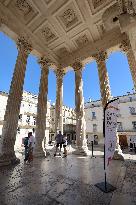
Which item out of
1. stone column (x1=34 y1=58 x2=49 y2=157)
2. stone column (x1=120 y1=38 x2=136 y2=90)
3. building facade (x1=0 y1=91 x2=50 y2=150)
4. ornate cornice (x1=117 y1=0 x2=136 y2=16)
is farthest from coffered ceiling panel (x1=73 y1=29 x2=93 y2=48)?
building facade (x1=0 y1=91 x2=50 y2=150)

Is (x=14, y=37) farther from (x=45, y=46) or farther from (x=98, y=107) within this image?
(x=98, y=107)

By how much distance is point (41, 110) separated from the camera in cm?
1212

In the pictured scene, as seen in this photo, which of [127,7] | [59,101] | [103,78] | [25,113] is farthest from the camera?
[25,113]

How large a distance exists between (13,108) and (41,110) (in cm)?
315

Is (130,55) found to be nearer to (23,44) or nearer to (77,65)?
(77,65)

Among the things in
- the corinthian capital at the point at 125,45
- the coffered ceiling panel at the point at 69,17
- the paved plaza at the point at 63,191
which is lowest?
the paved plaza at the point at 63,191

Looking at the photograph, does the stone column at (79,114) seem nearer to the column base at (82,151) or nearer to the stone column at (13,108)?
the column base at (82,151)

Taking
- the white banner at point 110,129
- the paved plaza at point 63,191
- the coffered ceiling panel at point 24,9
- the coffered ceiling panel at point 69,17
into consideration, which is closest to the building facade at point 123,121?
the coffered ceiling panel at point 69,17

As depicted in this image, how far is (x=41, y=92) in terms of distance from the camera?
12.7m

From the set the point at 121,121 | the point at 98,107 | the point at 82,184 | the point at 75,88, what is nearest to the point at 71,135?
the point at 98,107

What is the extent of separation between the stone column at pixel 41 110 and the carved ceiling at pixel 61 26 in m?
1.60

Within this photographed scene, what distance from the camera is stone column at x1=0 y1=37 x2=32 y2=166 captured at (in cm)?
822

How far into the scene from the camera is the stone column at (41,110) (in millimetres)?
10993

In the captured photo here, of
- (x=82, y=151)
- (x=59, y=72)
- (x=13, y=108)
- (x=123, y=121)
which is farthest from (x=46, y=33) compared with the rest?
(x=123, y=121)
